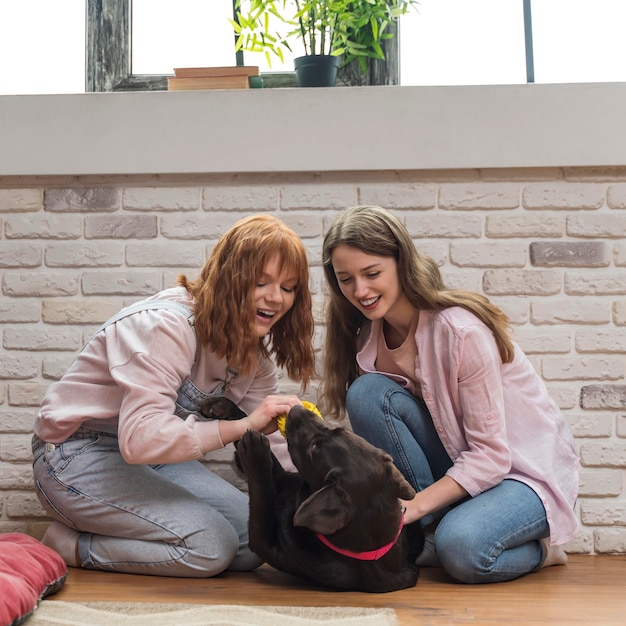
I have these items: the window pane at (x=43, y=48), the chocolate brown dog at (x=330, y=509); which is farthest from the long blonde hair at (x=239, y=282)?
the window pane at (x=43, y=48)

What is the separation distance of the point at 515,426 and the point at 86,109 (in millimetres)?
1606

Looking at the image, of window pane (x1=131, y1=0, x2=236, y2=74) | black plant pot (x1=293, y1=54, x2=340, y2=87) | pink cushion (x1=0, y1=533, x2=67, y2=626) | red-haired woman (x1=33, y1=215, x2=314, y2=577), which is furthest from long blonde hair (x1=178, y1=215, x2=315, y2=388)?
window pane (x1=131, y1=0, x2=236, y2=74)

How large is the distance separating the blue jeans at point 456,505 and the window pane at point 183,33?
4.43 ft

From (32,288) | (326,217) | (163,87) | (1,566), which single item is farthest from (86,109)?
(1,566)

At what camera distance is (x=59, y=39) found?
9.23 ft

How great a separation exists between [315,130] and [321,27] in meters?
0.42

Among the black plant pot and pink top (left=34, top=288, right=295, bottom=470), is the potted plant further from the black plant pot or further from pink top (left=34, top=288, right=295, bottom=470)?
pink top (left=34, top=288, right=295, bottom=470)

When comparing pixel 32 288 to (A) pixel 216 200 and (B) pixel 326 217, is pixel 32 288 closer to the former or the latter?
(A) pixel 216 200

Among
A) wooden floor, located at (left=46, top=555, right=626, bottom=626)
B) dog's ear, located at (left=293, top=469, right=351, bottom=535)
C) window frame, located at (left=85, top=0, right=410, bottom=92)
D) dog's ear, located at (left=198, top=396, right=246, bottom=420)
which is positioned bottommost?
wooden floor, located at (left=46, top=555, right=626, bottom=626)

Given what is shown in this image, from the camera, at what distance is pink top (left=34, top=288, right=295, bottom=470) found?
1829 millimetres

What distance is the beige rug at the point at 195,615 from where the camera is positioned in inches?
59.0

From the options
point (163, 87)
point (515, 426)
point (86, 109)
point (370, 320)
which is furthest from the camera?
point (163, 87)

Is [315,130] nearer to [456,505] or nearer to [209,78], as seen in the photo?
[209,78]

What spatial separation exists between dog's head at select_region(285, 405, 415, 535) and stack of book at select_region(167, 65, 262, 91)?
1.25m
